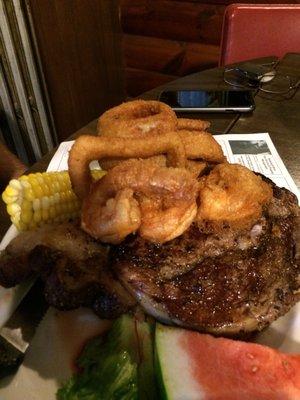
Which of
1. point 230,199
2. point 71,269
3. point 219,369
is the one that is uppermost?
point 230,199

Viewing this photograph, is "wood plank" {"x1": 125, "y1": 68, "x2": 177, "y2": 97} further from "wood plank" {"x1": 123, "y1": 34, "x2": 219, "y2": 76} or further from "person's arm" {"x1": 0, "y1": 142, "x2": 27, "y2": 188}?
"person's arm" {"x1": 0, "y1": 142, "x2": 27, "y2": 188}

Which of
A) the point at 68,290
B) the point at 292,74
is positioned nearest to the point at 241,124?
the point at 292,74

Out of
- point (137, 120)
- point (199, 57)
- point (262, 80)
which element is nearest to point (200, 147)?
point (137, 120)

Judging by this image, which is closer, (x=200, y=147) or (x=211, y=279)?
(x=211, y=279)

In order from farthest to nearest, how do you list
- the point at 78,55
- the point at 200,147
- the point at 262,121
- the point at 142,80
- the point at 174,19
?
the point at 142,80 → the point at 174,19 → the point at 78,55 → the point at 262,121 → the point at 200,147

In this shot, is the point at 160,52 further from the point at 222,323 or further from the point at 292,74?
the point at 222,323

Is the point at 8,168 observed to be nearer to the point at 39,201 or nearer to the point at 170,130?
the point at 39,201

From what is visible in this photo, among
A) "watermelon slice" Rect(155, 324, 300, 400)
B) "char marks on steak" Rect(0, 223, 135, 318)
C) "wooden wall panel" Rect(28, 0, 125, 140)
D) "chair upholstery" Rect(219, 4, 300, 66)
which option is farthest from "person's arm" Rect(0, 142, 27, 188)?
"chair upholstery" Rect(219, 4, 300, 66)
